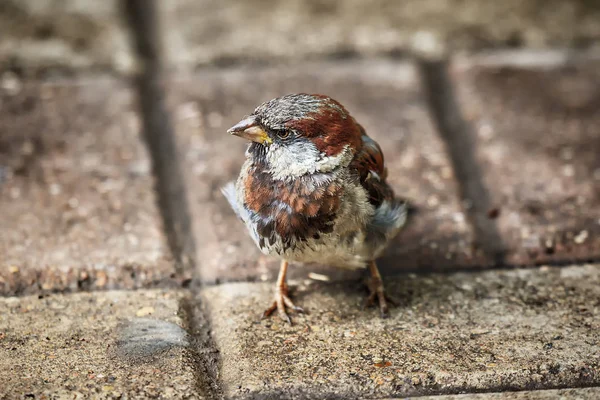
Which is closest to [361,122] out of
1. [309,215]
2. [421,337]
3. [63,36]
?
[309,215]

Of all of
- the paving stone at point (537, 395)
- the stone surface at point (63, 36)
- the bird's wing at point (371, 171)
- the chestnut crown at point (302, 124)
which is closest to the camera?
the paving stone at point (537, 395)

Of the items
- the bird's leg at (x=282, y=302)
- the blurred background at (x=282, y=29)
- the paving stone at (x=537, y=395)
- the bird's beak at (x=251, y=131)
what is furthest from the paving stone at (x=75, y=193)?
the paving stone at (x=537, y=395)

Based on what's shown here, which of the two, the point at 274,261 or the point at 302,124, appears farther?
the point at 274,261

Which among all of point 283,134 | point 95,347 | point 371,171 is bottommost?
point 95,347

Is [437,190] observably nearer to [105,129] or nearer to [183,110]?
[183,110]

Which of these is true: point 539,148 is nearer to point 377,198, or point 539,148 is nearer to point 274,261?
point 377,198

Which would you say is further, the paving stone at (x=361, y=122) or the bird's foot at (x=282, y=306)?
the paving stone at (x=361, y=122)

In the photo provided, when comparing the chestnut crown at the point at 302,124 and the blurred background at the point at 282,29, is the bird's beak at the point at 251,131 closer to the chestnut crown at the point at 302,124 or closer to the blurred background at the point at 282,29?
the chestnut crown at the point at 302,124

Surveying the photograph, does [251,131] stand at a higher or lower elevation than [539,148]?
higher
